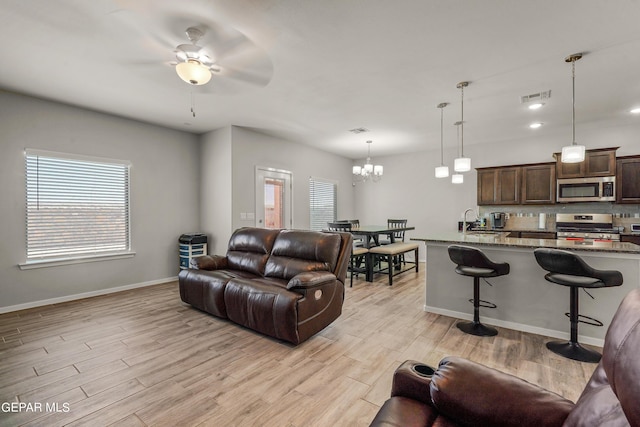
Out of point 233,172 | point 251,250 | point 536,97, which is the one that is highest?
point 536,97

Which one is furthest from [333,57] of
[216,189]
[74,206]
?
[74,206]

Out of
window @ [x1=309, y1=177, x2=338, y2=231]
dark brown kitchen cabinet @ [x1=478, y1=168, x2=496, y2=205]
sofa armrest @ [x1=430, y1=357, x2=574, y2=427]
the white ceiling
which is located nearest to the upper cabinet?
the white ceiling

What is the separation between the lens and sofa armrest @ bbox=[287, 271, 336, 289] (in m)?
2.78

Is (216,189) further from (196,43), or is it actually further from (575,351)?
(575,351)

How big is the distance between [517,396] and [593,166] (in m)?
5.66

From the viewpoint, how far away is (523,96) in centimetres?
380

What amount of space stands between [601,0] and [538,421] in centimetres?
279

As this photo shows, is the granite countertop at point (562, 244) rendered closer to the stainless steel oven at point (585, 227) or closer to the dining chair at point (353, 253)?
the dining chair at point (353, 253)

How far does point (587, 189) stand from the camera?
4945mm

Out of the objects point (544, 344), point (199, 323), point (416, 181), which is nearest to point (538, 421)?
point (544, 344)

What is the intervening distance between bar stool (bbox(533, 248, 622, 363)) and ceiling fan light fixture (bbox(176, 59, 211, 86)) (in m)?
3.52

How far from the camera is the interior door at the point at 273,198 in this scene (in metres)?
5.55

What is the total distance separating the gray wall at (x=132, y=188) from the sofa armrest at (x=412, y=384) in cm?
488

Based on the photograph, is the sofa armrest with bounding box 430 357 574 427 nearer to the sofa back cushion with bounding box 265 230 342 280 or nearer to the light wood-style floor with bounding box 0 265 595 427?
the light wood-style floor with bounding box 0 265 595 427
